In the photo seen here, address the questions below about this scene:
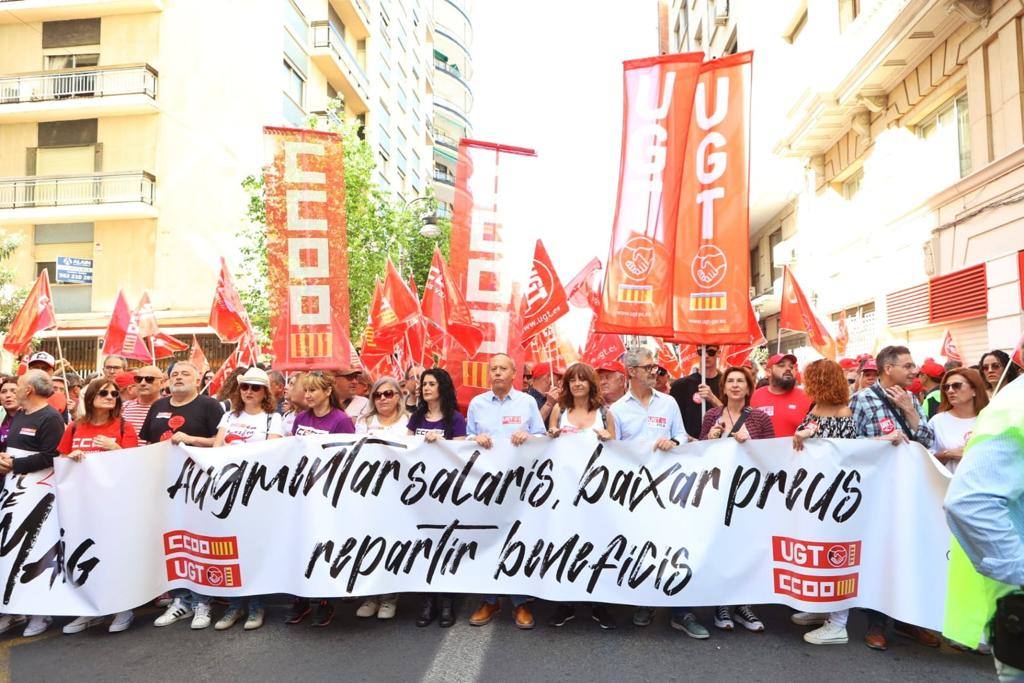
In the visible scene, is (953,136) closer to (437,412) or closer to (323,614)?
(437,412)

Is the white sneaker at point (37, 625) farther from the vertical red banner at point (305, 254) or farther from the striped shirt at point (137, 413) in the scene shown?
the vertical red banner at point (305, 254)

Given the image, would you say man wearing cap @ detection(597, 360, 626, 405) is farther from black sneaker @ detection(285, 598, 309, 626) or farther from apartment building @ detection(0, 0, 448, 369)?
apartment building @ detection(0, 0, 448, 369)

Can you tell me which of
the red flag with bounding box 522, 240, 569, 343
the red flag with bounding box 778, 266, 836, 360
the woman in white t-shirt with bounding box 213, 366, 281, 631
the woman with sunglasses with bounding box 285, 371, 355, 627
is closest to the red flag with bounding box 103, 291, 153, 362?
the red flag with bounding box 522, 240, 569, 343

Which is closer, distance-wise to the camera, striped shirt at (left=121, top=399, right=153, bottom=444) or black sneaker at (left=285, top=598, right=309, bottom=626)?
black sneaker at (left=285, top=598, right=309, bottom=626)

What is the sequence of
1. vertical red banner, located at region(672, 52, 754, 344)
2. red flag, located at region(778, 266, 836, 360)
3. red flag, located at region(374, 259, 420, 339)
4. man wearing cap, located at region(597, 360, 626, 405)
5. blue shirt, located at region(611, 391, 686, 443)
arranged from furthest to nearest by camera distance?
red flag, located at region(778, 266, 836, 360) < red flag, located at region(374, 259, 420, 339) < man wearing cap, located at region(597, 360, 626, 405) < vertical red banner, located at region(672, 52, 754, 344) < blue shirt, located at region(611, 391, 686, 443)

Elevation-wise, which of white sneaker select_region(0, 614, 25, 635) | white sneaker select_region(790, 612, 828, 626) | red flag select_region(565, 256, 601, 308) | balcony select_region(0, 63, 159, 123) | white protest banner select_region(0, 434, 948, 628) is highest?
balcony select_region(0, 63, 159, 123)

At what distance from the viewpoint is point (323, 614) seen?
5051 mm

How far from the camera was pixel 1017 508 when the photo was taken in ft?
6.45

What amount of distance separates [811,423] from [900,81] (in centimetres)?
1350

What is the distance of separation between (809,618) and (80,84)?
1115 inches

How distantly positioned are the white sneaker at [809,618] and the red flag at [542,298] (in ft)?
14.8

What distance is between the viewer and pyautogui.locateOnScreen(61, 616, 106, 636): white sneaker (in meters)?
5.00

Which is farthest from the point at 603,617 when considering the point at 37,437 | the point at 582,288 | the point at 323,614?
the point at 582,288

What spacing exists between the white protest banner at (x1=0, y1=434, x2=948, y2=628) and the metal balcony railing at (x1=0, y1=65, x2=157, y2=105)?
78.6 feet
